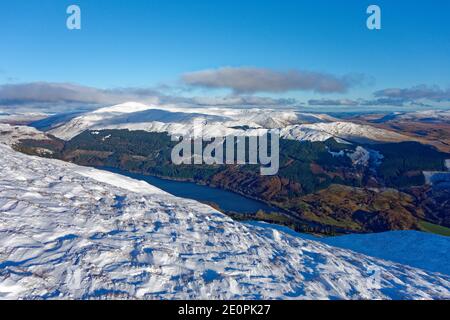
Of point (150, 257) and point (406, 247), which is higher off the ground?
point (150, 257)

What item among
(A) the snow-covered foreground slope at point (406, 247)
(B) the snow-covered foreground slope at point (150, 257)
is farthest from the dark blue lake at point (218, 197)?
(B) the snow-covered foreground slope at point (150, 257)

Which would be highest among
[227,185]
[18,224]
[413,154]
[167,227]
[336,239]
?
[18,224]

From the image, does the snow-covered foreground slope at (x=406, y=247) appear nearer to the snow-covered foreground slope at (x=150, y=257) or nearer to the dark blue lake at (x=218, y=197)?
the snow-covered foreground slope at (x=150, y=257)

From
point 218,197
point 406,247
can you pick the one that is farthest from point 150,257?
point 218,197

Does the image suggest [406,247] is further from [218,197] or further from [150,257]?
[218,197]

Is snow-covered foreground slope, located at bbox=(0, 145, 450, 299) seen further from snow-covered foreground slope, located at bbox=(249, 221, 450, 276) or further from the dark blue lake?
the dark blue lake

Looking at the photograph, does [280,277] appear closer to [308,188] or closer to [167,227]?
[167,227]

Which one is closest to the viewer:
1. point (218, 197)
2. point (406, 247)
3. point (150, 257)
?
point (150, 257)

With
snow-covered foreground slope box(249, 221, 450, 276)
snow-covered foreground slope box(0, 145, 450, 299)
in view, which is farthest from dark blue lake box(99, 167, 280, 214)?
snow-covered foreground slope box(0, 145, 450, 299)

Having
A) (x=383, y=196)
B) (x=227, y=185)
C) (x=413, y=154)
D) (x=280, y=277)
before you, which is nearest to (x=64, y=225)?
(x=280, y=277)
